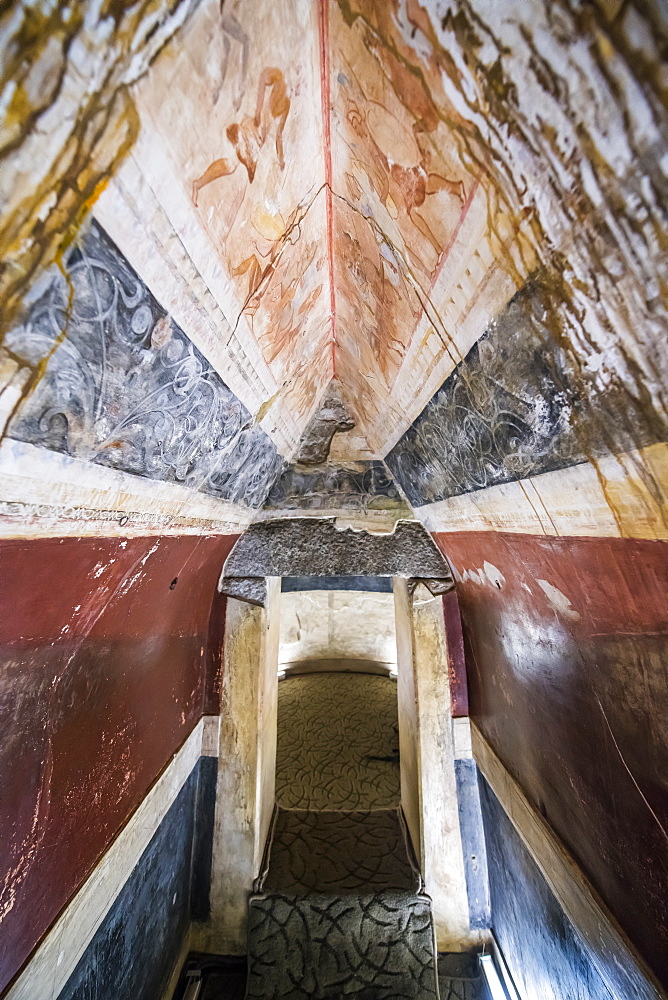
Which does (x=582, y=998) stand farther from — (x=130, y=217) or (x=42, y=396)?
(x=130, y=217)

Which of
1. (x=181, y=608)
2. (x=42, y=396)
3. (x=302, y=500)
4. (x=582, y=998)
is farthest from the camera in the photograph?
(x=302, y=500)

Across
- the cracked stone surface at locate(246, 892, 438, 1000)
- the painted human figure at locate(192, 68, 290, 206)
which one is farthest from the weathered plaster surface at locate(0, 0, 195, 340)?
the cracked stone surface at locate(246, 892, 438, 1000)

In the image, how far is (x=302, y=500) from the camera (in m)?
2.81

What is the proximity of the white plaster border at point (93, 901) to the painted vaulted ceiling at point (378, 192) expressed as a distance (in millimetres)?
1671

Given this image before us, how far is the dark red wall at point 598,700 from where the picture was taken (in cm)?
106

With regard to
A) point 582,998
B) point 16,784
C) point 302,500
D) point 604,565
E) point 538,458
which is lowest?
point 582,998

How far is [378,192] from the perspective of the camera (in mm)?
1001

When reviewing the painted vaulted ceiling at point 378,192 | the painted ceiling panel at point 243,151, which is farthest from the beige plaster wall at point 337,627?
the painted ceiling panel at point 243,151

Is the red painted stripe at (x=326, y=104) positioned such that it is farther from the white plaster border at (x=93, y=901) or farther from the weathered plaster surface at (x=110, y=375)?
the white plaster border at (x=93, y=901)

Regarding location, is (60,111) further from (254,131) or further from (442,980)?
(442,980)

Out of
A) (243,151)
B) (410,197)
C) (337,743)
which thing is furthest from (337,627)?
(243,151)

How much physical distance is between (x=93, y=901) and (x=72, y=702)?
92cm

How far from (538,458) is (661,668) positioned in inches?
25.2

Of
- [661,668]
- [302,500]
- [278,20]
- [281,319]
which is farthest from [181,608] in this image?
[278,20]
